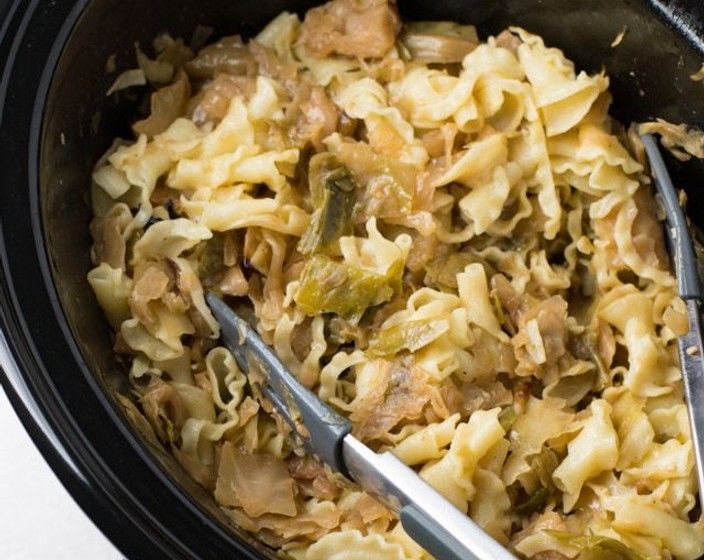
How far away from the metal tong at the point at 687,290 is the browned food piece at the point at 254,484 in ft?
3.17

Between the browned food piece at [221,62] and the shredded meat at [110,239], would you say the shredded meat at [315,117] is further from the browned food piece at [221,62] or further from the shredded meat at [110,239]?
the shredded meat at [110,239]

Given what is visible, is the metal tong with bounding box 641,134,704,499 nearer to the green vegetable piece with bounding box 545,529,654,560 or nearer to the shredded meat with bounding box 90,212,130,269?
the green vegetable piece with bounding box 545,529,654,560

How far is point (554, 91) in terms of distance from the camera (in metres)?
2.87

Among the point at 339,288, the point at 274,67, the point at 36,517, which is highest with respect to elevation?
the point at 274,67

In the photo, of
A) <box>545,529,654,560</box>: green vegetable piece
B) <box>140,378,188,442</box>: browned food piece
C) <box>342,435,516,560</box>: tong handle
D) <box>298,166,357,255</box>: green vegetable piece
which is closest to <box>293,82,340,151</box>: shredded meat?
<box>298,166,357,255</box>: green vegetable piece

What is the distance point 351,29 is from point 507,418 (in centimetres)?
118

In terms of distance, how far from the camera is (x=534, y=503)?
8.39 ft

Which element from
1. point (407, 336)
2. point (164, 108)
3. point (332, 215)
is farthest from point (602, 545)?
point (164, 108)

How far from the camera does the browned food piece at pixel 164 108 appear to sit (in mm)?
2869

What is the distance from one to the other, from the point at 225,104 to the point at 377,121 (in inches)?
16.7

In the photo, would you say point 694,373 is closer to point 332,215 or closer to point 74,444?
point 332,215

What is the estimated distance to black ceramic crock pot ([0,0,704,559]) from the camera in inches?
84.4

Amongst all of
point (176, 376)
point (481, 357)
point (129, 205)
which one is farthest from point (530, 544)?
point (129, 205)

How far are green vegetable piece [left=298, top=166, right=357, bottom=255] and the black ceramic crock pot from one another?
0.56 metres
